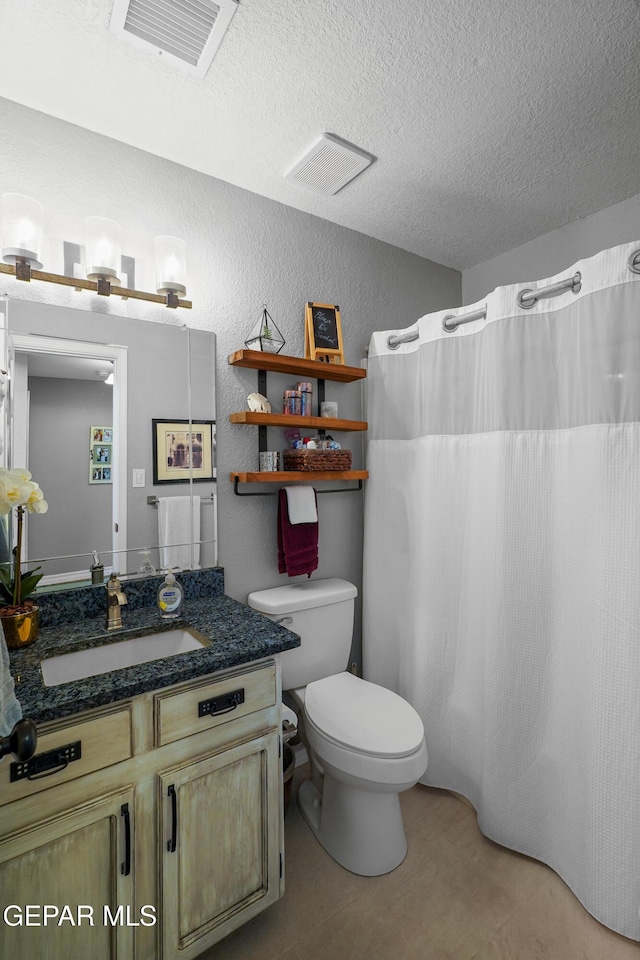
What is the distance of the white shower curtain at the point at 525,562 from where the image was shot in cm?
136

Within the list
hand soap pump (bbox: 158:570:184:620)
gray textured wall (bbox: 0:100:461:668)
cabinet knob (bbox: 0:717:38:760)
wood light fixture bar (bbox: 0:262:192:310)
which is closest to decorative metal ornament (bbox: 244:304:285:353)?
gray textured wall (bbox: 0:100:461:668)

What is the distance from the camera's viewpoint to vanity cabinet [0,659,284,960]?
971mm

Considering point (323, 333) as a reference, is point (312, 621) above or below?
below

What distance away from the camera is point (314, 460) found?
191 cm

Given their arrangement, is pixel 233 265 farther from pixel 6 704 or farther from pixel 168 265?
pixel 6 704

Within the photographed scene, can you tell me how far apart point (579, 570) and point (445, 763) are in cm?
102

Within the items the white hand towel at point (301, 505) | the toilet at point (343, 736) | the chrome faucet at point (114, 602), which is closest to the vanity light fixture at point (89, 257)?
the white hand towel at point (301, 505)

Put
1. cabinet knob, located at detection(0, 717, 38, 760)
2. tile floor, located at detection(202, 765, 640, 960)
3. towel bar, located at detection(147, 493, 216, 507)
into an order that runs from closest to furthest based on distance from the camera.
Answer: cabinet knob, located at detection(0, 717, 38, 760) < tile floor, located at detection(202, 765, 640, 960) < towel bar, located at detection(147, 493, 216, 507)

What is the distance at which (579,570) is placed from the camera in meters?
1.50

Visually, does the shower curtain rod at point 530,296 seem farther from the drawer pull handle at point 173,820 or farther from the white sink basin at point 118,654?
the drawer pull handle at point 173,820

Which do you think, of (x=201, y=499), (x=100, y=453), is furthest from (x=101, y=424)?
(x=201, y=499)

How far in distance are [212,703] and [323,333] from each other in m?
1.50

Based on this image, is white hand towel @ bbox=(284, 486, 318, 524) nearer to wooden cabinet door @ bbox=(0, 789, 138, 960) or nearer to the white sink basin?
the white sink basin

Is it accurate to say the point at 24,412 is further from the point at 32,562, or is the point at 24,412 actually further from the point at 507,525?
the point at 507,525
